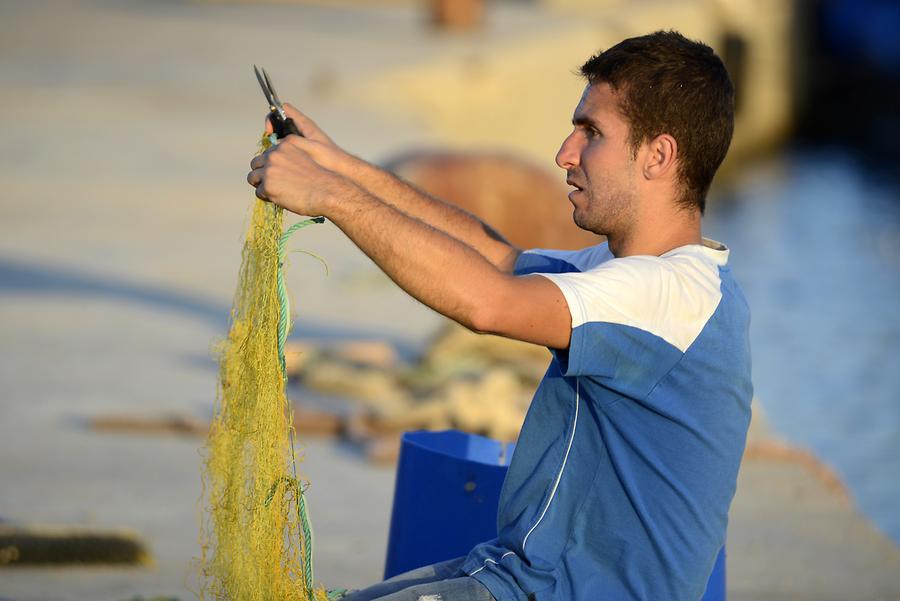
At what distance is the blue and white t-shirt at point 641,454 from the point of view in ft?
9.12

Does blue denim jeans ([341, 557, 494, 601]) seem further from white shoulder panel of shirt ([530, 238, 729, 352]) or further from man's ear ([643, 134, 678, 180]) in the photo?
man's ear ([643, 134, 678, 180])

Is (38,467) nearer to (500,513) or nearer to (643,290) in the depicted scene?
(500,513)

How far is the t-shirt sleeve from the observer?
107 inches

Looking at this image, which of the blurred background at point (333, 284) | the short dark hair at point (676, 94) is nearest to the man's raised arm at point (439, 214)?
the short dark hair at point (676, 94)

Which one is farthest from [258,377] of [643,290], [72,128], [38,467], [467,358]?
[72,128]

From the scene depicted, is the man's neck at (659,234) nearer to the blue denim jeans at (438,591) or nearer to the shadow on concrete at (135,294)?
the blue denim jeans at (438,591)

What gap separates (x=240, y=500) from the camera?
10.9 ft

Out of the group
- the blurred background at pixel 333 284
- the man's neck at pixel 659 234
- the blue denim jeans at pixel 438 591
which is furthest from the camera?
the blurred background at pixel 333 284

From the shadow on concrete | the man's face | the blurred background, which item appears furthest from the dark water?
the man's face

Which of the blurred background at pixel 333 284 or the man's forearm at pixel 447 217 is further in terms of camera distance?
the blurred background at pixel 333 284

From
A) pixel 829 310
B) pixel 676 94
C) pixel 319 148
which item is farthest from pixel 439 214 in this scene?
pixel 829 310

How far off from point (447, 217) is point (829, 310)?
1030 cm

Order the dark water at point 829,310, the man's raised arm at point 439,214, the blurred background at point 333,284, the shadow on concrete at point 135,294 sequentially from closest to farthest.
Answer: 1. the man's raised arm at point 439,214
2. the blurred background at point 333,284
3. the shadow on concrete at point 135,294
4. the dark water at point 829,310

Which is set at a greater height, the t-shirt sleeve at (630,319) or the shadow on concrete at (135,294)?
the shadow on concrete at (135,294)
